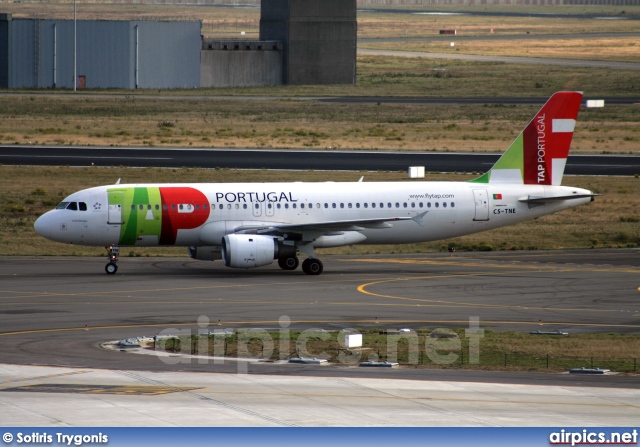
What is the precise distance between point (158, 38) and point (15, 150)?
195 ft

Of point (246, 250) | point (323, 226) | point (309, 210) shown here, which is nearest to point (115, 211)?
point (246, 250)

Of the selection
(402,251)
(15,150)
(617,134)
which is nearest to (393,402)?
(402,251)

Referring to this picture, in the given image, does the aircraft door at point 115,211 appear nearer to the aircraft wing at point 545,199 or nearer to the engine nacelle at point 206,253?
the engine nacelle at point 206,253

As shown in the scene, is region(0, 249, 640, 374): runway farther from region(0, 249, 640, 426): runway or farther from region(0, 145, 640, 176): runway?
region(0, 145, 640, 176): runway

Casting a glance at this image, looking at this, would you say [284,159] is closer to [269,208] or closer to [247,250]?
[269,208]

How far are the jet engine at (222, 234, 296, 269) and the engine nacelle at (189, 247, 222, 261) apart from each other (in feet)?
5.82

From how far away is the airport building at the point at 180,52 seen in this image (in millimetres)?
143125

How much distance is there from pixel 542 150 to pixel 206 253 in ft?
57.5

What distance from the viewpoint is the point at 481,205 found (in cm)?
5306

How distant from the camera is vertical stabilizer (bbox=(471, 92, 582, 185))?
54.2 m

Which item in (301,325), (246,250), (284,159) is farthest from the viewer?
(284,159)

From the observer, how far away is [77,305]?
4200 cm

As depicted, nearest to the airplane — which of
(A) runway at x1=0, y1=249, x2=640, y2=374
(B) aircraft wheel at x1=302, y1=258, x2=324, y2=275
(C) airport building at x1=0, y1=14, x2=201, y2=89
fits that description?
(B) aircraft wheel at x1=302, y1=258, x2=324, y2=275

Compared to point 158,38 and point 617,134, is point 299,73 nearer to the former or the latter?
point 158,38
